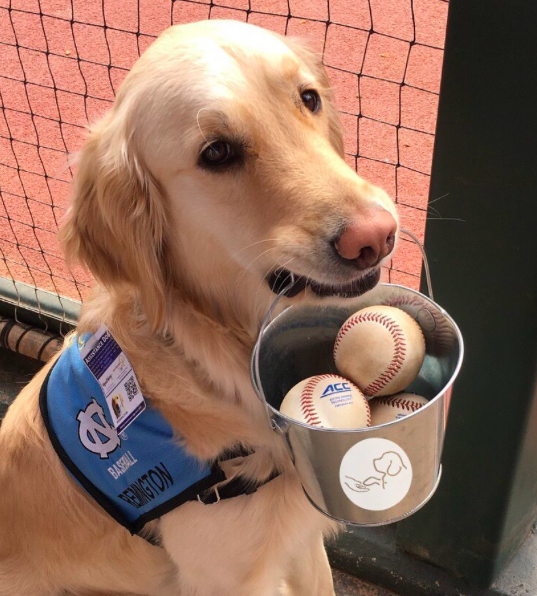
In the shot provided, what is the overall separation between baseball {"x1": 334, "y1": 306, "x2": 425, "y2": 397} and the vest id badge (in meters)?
0.49

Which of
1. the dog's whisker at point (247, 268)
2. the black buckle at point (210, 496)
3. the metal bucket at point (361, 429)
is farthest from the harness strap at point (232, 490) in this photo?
the dog's whisker at point (247, 268)

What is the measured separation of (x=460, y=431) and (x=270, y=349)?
745 millimetres

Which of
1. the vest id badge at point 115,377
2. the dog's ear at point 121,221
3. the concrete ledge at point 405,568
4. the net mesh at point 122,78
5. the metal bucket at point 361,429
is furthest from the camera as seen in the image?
the net mesh at point 122,78

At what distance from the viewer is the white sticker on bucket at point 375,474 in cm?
126

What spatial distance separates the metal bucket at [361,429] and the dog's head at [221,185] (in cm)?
12

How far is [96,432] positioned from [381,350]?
749 millimetres

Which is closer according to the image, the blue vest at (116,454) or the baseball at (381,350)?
the baseball at (381,350)

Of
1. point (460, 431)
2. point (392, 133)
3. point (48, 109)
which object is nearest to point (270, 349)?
point (460, 431)

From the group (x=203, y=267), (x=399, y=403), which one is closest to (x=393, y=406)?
(x=399, y=403)

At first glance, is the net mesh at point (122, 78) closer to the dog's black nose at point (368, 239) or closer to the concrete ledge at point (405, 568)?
the concrete ledge at point (405, 568)

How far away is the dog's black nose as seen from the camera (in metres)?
1.30

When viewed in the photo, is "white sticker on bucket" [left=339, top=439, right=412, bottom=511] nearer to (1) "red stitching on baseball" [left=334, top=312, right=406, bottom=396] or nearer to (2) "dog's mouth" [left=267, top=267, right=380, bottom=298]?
(1) "red stitching on baseball" [left=334, top=312, right=406, bottom=396]

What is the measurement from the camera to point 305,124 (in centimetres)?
147

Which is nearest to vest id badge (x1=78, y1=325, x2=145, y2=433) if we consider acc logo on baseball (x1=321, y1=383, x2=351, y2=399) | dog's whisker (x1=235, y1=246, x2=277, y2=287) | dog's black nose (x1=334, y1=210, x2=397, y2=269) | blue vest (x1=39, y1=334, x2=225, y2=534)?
blue vest (x1=39, y1=334, x2=225, y2=534)
